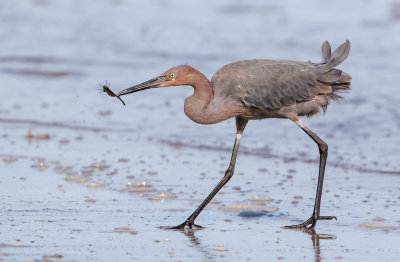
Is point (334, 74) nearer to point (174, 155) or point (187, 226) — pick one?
point (187, 226)

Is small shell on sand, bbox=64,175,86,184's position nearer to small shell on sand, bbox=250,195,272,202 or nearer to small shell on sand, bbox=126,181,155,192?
small shell on sand, bbox=126,181,155,192

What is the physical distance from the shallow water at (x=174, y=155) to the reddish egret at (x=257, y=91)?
43cm

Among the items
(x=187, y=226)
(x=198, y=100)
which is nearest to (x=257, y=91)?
(x=198, y=100)

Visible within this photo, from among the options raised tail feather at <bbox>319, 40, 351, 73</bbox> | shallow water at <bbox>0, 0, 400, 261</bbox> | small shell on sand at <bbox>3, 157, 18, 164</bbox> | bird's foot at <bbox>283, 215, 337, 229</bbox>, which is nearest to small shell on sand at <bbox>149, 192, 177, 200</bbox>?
shallow water at <bbox>0, 0, 400, 261</bbox>

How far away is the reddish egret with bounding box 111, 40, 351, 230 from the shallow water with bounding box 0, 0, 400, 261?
43cm

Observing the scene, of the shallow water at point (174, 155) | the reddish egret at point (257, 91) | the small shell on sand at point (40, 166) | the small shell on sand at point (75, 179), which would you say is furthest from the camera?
the small shell on sand at point (40, 166)

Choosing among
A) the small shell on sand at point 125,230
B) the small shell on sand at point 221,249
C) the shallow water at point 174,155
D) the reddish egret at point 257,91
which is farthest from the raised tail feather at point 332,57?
the small shell on sand at point 125,230

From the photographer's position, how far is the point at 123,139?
10.1 metres

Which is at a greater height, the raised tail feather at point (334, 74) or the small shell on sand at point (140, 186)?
the raised tail feather at point (334, 74)

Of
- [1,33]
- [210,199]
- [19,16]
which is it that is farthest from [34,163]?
[19,16]

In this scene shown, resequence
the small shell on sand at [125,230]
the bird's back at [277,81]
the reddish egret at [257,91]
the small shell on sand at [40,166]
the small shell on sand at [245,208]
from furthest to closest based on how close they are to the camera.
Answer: the small shell on sand at [40,166]
the small shell on sand at [245,208]
the bird's back at [277,81]
the reddish egret at [257,91]
the small shell on sand at [125,230]

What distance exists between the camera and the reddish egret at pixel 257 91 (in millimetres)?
7035

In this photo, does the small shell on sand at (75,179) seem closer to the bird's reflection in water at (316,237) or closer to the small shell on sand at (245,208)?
the small shell on sand at (245,208)

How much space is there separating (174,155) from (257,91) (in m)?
2.31
